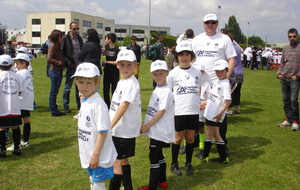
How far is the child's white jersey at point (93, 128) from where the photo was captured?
2893 mm

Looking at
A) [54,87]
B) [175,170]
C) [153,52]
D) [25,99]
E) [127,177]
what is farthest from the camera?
[153,52]

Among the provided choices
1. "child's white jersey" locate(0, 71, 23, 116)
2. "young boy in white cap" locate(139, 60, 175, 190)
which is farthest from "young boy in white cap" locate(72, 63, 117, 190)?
"child's white jersey" locate(0, 71, 23, 116)

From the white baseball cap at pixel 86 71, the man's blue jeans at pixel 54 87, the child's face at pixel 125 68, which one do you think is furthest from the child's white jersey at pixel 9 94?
the man's blue jeans at pixel 54 87

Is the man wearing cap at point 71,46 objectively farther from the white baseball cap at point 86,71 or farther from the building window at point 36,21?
the building window at point 36,21

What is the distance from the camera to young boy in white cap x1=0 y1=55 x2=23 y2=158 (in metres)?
4.91

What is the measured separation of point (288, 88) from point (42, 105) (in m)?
7.50

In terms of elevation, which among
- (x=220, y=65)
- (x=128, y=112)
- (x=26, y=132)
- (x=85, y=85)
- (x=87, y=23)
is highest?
(x=87, y=23)

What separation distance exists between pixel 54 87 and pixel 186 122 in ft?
16.3

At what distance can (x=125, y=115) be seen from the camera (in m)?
3.49

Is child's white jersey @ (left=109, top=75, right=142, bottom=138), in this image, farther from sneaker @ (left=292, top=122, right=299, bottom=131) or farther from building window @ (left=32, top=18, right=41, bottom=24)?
building window @ (left=32, top=18, right=41, bottom=24)

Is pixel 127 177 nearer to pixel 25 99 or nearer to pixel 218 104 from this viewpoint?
pixel 218 104

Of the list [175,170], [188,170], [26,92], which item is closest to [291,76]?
[188,170]

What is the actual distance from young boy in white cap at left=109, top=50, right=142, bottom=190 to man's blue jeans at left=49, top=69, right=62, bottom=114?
5.00 metres

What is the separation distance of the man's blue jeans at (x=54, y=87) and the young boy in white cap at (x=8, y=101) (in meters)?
2.98
